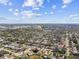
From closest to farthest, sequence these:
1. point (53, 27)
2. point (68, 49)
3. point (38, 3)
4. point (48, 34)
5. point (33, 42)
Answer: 1. point (68, 49)
2. point (38, 3)
3. point (33, 42)
4. point (48, 34)
5. point (53, 27)

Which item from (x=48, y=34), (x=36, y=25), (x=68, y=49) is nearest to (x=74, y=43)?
(x=68, y=49)

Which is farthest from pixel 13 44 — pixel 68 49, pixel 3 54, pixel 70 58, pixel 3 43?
pixel 70 58

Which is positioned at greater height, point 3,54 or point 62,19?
point 62,19

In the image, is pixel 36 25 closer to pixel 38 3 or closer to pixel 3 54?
pixel 38 3

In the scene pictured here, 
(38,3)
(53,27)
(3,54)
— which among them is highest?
(38,3)

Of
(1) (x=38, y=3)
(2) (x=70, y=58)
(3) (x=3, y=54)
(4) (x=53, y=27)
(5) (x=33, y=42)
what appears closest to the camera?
(2) (x=70, y=58)

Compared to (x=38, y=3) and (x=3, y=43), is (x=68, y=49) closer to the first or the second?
(x=38, y=3)

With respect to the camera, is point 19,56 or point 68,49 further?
point 68,49

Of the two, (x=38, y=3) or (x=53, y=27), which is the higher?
(x=38, y=3)

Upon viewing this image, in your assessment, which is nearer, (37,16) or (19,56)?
(19,56)
